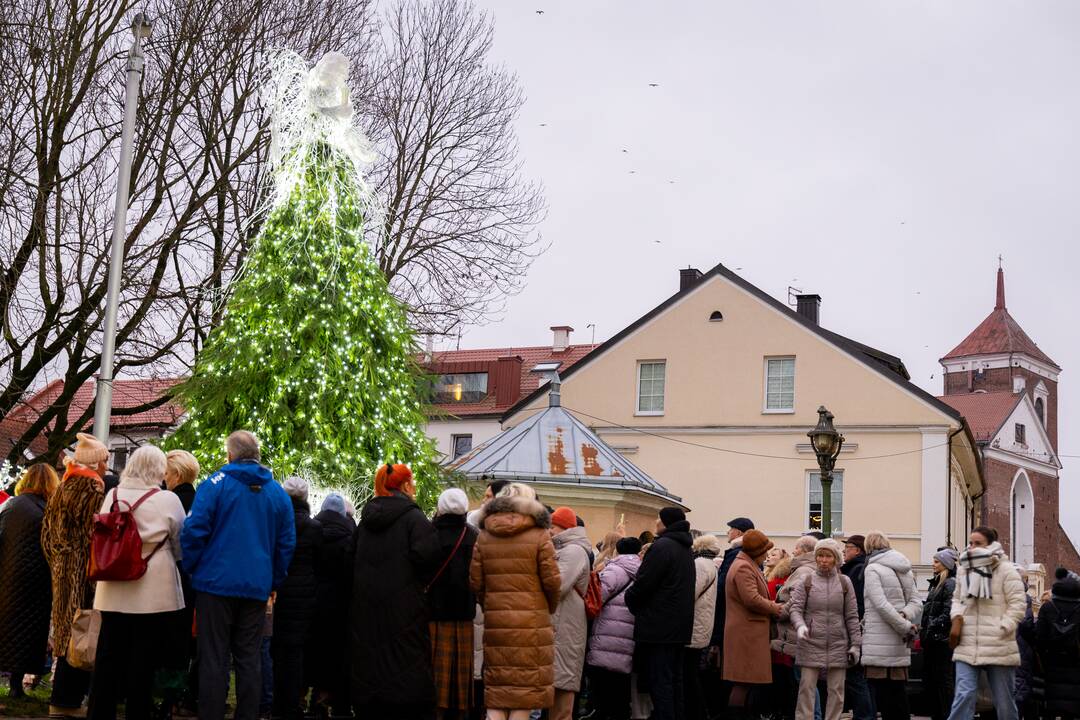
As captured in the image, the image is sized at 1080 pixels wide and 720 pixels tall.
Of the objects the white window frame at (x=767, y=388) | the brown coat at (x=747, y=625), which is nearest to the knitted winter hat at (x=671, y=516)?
the brown coat at (x=747, y=625)

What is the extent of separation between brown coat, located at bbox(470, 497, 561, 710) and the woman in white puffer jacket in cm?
427

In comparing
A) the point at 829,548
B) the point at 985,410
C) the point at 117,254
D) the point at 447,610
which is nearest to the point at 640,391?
the point at 117,254

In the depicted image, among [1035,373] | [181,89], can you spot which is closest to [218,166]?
[181,89]

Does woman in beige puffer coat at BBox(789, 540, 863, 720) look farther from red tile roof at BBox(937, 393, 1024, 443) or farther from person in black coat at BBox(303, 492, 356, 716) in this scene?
red tile roof at BBox(937, 393, 1024, 443)

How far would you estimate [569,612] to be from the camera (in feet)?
38.0

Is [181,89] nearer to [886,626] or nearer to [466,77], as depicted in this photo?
[466,77]

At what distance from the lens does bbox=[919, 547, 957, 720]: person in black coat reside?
14.2 meters

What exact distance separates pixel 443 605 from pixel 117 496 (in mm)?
2396

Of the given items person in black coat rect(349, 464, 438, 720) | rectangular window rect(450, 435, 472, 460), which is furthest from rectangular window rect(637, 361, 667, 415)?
person in black coat rect(349, 464, 438, 720)

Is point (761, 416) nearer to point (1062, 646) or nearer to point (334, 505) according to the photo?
point (1062, 646)

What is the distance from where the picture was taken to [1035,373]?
10981 centimetres

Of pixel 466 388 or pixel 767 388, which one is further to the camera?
pixel 466 388

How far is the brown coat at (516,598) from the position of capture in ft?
32.0

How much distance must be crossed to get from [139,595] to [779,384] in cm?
3465
